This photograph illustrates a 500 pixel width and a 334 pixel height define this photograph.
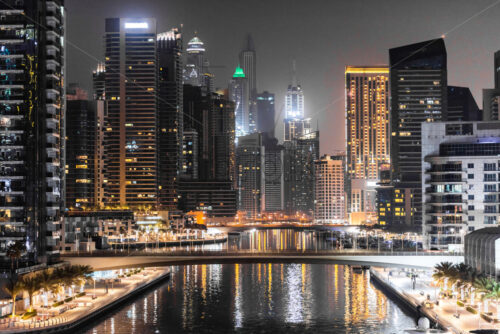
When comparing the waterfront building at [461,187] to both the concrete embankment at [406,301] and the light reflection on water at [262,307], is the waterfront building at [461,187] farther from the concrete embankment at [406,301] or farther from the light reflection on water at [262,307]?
the light reflection on water at [262,307]

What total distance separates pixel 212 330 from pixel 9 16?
147 ft

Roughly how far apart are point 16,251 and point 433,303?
146ft

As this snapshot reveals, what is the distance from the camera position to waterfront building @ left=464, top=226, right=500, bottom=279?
72000mm

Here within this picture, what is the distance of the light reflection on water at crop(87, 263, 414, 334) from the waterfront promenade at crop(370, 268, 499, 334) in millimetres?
1913

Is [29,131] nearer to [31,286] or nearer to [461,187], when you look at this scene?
[31,286]

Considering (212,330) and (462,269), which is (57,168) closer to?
(212,330)

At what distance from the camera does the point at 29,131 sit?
272ft

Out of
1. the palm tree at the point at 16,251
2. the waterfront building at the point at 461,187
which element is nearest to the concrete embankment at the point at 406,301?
the waterfront building at the point at 461,187

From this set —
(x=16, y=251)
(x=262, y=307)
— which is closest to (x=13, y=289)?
(x=16, y=251)

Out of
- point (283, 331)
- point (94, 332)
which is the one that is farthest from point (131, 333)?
point (283, 331)

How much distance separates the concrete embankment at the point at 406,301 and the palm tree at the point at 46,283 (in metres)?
36.3

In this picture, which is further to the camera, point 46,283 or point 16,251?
point 16,251

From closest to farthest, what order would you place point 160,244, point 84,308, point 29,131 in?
1. point 84,308
2. point 29,131
3. point 160,244

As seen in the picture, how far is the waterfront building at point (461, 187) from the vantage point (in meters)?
120
